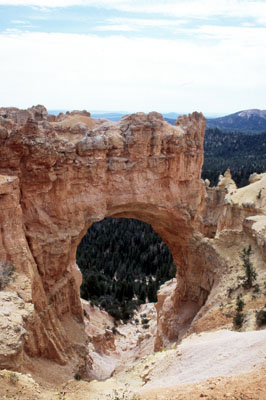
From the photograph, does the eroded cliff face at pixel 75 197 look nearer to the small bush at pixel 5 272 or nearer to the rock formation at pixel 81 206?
the rock formation at pixel 81 206

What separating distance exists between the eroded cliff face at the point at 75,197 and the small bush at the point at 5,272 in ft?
0.79

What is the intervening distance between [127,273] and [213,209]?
44.5 ft

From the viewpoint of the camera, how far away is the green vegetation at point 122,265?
34.4m

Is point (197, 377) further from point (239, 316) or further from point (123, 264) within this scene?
point (123, 264)

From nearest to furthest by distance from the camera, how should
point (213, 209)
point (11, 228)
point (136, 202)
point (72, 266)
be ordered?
point (11, 228)
point (136, 202)
point (72, 266)
point (213, 209)

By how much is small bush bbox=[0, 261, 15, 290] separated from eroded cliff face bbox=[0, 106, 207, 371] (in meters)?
0.24

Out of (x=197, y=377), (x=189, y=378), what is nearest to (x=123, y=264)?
(x=189, y=378)

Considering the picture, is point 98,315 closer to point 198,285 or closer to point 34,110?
point 198,285

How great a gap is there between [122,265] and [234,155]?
78.6 m

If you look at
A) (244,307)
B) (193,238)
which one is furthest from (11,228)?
(193,238)

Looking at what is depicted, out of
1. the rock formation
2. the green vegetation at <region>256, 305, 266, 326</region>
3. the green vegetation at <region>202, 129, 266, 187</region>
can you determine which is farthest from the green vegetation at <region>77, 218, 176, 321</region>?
the green vegetation at <region>202, 129, 266, 187</region>

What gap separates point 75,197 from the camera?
59.4 feet

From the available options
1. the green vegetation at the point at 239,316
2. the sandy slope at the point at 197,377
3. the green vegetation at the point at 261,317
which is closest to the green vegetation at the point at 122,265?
the green vegetation at the point at 239,316

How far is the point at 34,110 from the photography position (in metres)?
17.8
